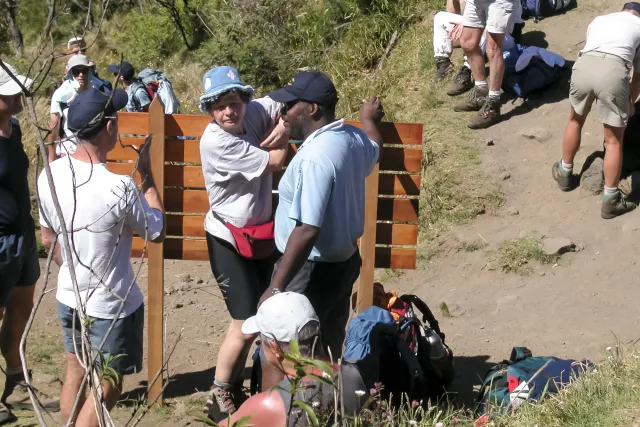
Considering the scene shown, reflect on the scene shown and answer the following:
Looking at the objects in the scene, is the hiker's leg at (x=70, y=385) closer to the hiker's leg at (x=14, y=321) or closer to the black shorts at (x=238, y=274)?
the black shorts at (x=238, y=274)

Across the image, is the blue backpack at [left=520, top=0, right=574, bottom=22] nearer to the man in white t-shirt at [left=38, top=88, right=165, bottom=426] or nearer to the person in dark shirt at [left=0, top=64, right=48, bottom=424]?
the person in dark shirt at [left=0, top=64, right=48, bottom=424]

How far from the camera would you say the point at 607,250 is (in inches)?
258

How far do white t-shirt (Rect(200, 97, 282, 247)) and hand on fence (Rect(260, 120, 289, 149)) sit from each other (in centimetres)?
7

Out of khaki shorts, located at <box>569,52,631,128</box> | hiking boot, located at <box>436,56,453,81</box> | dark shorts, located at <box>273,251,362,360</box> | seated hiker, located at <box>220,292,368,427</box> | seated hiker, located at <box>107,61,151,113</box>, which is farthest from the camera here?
seated hiker, located at <box>107,61,151,113</box>

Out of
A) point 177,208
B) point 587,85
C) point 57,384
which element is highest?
point 587,85

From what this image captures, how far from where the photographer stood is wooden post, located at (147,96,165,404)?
5223mm

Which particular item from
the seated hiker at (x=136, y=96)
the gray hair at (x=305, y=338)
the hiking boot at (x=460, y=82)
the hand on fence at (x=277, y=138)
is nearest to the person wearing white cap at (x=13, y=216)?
the hand on fence at (x=277, y=138)

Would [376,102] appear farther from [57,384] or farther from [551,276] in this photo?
[57,384]

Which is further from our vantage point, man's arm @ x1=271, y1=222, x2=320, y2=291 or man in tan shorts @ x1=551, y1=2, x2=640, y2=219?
man in tan shorts @ x1=551, y1=2, x2=640, y2=219

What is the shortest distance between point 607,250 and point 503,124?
2004 mm

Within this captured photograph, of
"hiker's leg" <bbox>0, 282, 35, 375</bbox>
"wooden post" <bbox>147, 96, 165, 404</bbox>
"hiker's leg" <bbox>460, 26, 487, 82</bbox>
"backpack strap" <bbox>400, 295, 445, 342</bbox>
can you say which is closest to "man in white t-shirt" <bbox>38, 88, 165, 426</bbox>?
"wooden post" <bbox>147, 96, 165, 404</bbox>

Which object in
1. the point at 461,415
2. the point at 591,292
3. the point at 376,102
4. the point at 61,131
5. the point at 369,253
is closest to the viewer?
the point at 461,415

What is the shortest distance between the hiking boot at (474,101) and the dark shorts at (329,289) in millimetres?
4353

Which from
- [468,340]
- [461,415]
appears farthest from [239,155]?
[468,340]
